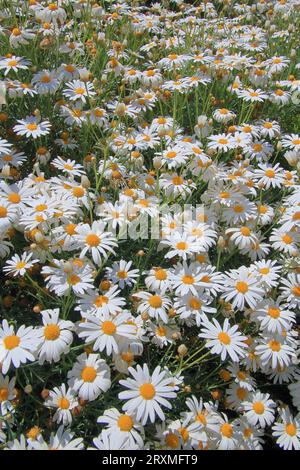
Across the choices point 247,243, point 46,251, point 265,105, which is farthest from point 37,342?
point 265,105

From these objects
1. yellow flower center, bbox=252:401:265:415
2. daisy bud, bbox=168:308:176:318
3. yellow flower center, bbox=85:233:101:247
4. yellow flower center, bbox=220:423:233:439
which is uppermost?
yellow flower center, bbox=85:233:101:247

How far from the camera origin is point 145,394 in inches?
76.3

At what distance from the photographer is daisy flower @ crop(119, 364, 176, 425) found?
6.20 feet

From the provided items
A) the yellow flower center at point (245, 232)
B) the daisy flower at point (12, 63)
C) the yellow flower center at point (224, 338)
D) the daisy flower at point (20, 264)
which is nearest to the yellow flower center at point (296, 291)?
the yellow flower center at point (245, 232)

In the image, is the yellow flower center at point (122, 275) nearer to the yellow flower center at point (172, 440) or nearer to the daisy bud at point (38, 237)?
the daisy bud at point (38, 237)

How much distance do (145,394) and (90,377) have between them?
0.25 meters

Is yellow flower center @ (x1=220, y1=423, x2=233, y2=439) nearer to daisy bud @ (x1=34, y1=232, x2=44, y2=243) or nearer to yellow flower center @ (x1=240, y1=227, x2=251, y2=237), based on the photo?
yellow flower center @ (x1=240, y1=227, x2=251, y2=237)

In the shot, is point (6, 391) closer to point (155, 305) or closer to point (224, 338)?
point (155, 305)

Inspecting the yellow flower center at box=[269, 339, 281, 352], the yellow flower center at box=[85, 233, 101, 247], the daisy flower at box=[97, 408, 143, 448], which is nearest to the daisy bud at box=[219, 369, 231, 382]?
the yellow flower center at box=[269, 339, 281, 352]

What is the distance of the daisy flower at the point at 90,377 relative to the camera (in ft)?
6.36

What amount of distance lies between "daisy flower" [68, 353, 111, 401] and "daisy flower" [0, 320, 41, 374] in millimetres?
208

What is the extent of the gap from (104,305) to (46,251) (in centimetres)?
42

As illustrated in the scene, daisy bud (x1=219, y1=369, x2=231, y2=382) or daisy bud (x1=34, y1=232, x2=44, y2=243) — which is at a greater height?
daisy bud (x1=34, y1=232, x2=44, y2=243)

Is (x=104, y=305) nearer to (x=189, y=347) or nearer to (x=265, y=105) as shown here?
(x=189, y=347)
